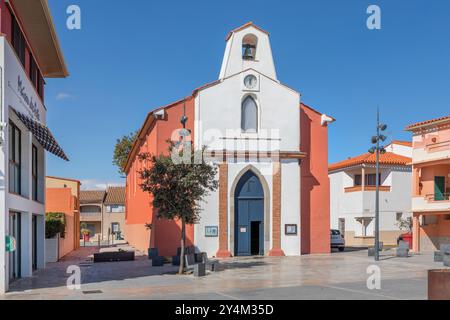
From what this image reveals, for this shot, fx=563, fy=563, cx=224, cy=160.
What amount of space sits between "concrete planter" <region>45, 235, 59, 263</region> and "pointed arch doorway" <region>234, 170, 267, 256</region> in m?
9.58

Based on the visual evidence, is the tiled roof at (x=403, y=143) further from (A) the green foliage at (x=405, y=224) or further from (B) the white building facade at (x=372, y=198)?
(A) the green foliage at (x=405, y=224)

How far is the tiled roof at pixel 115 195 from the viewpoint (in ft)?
261

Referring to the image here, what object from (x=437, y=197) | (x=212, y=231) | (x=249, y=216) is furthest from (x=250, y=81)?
(x=437, y=197)

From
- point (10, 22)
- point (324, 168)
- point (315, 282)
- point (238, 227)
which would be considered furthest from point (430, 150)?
point (10, 22)

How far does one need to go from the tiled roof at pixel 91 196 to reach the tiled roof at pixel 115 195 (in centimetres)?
105

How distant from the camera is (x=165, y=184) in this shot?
21703 millimetres

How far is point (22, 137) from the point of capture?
20.0m

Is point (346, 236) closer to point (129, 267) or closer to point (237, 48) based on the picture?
point (237, 48)

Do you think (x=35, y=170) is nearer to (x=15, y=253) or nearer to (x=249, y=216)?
(x=15, y=253)

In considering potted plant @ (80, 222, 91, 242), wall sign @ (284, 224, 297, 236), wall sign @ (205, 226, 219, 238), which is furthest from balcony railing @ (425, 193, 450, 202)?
potted plant @ (80, 222, 91, 242)

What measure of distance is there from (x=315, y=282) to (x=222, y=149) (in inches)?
535

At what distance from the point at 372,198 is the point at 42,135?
3204cm

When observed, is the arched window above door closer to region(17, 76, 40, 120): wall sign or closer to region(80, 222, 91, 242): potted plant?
region(17, 76, 40, 120): wall sign

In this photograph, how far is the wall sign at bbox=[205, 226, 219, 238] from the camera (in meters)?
30.2
